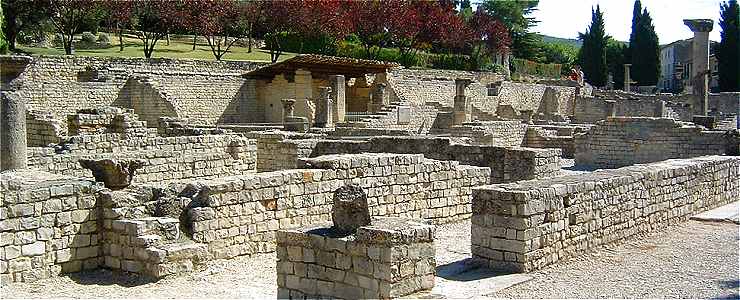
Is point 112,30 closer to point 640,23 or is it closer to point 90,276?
point 640,23

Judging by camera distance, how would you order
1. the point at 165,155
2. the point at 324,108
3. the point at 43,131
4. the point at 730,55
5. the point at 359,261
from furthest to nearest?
1. the point at 730,55
2. the point at 324,108
3. the point at 43,131
4. the point at 165,155
5. the point at 359,261

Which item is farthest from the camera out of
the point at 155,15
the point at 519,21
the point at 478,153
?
the point at 519,21

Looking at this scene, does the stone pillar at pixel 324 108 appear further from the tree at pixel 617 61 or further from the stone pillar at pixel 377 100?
the tree at pixel 617 61

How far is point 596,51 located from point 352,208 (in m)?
67.3

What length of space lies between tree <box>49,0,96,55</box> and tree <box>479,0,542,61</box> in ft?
136

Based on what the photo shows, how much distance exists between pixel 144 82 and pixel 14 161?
16.9m

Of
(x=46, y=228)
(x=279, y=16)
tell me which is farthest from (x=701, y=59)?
(x=46, y=228)

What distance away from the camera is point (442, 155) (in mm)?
17250

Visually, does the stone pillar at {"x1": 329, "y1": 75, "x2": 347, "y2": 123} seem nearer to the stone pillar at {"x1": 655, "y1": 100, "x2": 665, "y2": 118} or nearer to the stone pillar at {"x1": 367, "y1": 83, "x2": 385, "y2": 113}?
the stone pillar at {"x1": 367, "y1": 83, "x2": 385, "y2": 113}

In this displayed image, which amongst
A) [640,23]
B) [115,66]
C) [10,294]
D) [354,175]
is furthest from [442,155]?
[640,23]

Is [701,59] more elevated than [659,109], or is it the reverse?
[701,59]

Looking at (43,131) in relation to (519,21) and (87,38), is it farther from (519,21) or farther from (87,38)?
(519,21)

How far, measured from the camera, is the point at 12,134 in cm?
1224

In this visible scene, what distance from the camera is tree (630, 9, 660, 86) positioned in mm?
70000
